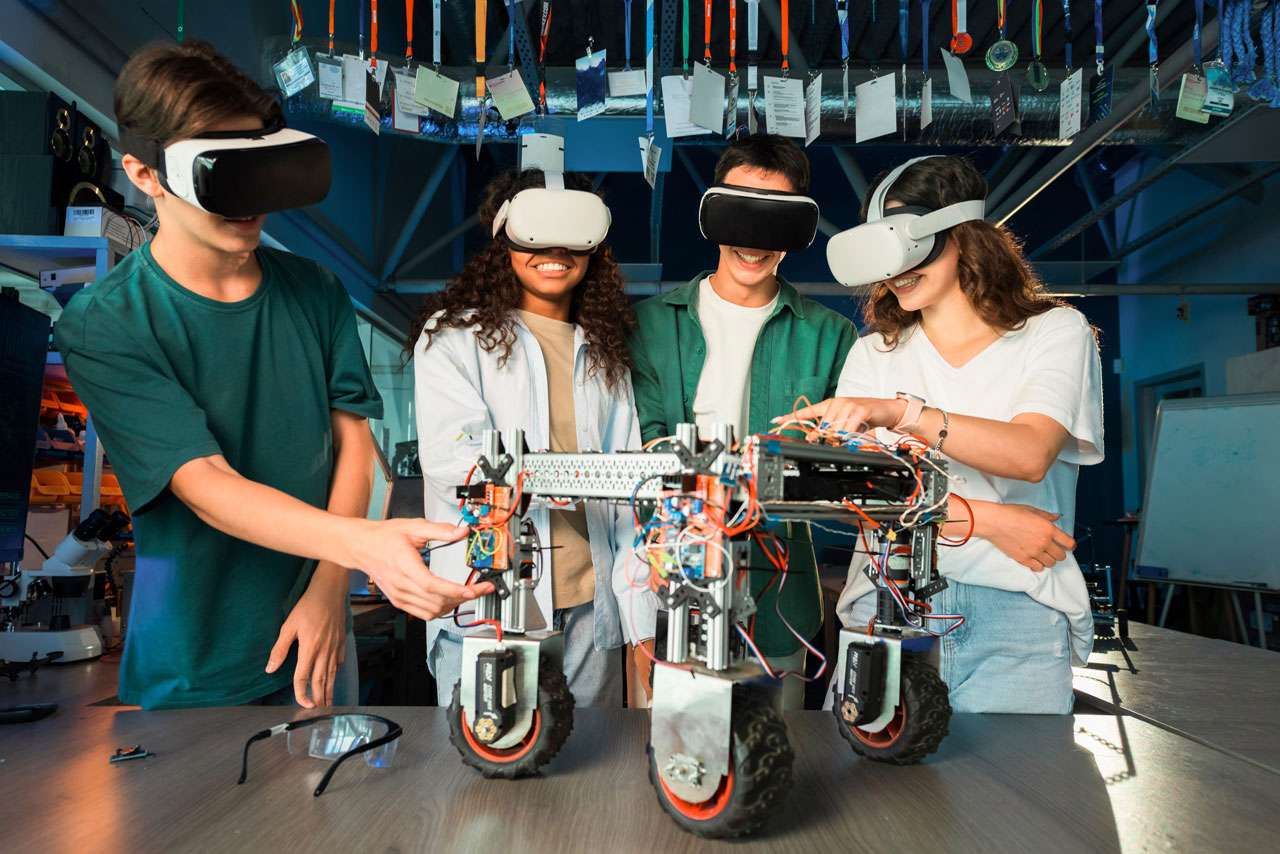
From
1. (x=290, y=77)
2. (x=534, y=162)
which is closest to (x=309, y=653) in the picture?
(x=534, y=162)

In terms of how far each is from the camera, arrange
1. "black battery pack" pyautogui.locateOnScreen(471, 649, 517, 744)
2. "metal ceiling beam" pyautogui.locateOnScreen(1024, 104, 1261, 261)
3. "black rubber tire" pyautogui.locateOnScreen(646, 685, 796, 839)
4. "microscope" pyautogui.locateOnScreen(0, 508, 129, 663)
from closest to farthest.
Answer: "black rubber tire" pyautogui.locateOnScreen(646, 685, 796, 839) < "black battery pack" pyautogui.locateOnScreen(471, 649, 517, 744) < "microscope" pyautogui.locateOnScreen(0, 508, 129, 663) < "metal ceiling beam" pyautogui.locateOnScreen(1024, 104, 1261, 261)

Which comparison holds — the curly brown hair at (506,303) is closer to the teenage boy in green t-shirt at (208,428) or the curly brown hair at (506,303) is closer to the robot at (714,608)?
the teenage boy in green t-shirt at (208,428)

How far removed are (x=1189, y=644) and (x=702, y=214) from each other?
2480 mm

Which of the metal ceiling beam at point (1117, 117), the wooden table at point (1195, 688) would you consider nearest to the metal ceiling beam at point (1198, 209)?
the metal ceiling beam at point (1117, 117)

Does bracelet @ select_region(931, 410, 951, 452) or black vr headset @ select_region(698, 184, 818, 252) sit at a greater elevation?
black vr headset @ select_region(698, 184, 818, 252)

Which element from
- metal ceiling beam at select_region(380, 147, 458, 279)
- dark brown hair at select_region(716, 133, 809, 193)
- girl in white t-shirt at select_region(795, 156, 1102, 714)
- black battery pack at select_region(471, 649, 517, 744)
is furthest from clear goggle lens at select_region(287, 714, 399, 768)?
metal ceiling beam at select_region(380, 147, 458, 279)

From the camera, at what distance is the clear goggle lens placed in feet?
3.00

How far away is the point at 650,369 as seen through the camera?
5.44ft

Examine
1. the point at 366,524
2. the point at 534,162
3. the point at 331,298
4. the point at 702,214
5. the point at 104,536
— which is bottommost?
the point at 104,536

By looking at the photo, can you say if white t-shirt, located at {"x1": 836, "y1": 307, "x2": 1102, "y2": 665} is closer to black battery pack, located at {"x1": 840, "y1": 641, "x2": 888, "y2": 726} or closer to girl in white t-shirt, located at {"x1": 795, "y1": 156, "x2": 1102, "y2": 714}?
girl in white t-shirt, located at {"x1": 795, "y1": 156, "x2": 1102, "y2": 714}

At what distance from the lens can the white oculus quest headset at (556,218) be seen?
1.40m

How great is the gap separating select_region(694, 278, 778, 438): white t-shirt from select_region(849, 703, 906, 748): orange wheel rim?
0.79m

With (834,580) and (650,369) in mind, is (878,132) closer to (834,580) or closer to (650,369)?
(650,369)

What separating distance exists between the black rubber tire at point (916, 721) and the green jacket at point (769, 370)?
0.63m
